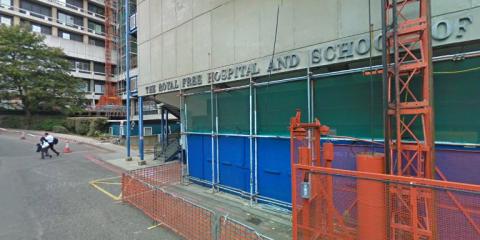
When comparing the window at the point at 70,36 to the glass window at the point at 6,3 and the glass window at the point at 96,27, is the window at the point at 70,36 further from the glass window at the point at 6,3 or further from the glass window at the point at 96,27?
the glass window at the point at 6,3

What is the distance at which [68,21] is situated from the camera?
49.4 metres

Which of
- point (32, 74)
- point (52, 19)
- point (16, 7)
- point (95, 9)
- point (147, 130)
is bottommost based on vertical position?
point (147, 130)

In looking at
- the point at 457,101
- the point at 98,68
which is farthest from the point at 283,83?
the point at 98,68

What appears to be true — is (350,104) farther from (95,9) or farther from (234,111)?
(95,9)

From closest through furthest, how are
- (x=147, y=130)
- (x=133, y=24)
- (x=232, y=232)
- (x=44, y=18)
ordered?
1. (x=232, y=232)
2. (x=133, y=24)
3. (x=147, y=130)
4. (x=44, y=18)

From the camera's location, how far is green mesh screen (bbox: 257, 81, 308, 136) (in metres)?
7.62

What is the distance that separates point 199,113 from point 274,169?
412 cm

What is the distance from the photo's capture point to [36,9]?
45250 millimetres

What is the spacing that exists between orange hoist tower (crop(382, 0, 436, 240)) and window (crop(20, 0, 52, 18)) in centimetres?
5297

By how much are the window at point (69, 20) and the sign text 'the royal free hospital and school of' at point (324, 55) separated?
49.2 meters

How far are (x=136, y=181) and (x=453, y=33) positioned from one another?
8.12 meters

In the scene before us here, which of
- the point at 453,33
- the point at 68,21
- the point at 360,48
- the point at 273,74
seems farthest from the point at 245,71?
the point at 68,21

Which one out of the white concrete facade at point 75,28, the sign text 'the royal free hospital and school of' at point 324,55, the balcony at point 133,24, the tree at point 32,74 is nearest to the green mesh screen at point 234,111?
the sign text 'the royal free hospital and school of' at point 324,55

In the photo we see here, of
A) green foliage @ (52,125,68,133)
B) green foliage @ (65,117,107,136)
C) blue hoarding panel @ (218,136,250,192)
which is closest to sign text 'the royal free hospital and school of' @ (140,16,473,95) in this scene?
blue hoarding panel @ (218,136,250,192)
